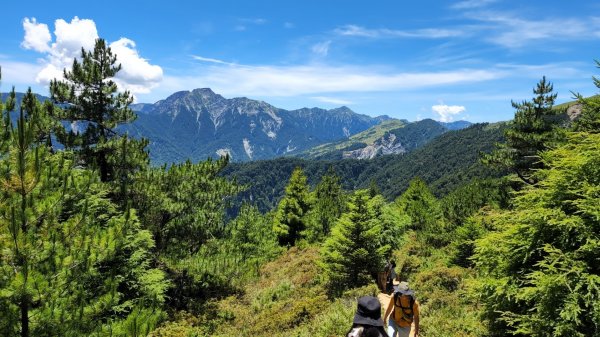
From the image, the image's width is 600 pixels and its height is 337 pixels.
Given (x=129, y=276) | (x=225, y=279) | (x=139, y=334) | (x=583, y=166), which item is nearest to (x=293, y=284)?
(x=225, y=279)

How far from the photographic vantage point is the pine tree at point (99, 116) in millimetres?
16594

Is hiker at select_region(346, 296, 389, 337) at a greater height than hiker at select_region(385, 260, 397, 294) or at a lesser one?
greater

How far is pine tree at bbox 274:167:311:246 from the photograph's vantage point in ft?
122

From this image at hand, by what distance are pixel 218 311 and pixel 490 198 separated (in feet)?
85.4

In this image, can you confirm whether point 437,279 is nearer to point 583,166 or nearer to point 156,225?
point 583,166

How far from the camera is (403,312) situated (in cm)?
782

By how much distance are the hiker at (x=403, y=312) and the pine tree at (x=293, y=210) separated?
29.0 metres

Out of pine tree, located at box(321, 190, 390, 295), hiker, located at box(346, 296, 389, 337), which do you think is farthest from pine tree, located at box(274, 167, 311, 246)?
hiker, located at box(346, 296, 389, 337)

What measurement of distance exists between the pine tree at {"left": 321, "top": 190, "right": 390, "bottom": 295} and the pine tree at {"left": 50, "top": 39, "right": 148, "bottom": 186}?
381 inches

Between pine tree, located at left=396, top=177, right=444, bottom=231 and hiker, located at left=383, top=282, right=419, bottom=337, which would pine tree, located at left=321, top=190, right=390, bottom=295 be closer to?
hiker, located at left=383, top=282, right=419, bottom=337

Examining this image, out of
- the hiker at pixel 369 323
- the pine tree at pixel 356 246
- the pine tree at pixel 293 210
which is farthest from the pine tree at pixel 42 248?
the pine tree at pixel 293 210

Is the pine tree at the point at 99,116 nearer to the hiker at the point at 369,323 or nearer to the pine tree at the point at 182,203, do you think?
the pine tree at the point at 182,203

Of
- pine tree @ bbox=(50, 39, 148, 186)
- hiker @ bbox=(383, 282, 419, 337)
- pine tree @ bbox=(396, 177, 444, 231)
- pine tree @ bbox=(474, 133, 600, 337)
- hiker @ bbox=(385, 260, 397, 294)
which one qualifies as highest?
pine tree @ bbox=(50, 39, 148, 186)

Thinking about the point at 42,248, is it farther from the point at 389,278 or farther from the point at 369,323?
the point at 389,278
